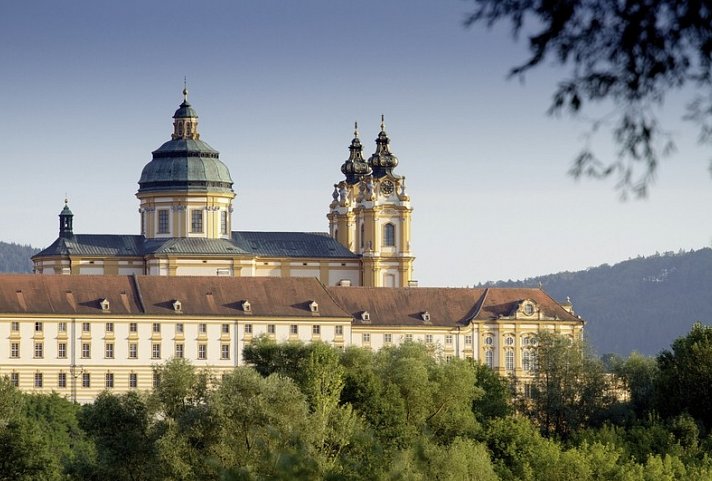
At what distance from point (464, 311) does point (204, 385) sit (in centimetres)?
7051

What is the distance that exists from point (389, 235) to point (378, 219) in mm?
1621

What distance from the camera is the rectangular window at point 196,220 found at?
157m

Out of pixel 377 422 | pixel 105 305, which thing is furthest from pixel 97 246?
pixel 377 422

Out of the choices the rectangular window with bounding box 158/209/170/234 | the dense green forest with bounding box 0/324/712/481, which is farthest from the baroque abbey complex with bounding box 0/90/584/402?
the dense green forest with bounding box 0/324/712/481

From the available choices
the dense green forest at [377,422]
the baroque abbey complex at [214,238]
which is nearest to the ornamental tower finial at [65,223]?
the baroque abbey complex at [214,238]

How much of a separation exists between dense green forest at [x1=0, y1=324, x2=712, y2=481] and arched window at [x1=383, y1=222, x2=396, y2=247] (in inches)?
1916

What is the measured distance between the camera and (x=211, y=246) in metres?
156

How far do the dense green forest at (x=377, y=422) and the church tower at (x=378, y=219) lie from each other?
154 ft

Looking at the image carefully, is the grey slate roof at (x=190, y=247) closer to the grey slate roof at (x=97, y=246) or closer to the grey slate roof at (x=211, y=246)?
the grey slate roof at (x=211, y=246)

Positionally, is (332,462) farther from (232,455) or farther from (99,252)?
(99,252)

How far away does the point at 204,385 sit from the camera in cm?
7344

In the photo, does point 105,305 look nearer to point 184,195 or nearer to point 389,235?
point 184,195

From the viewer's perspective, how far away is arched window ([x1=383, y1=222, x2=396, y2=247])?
163250mm

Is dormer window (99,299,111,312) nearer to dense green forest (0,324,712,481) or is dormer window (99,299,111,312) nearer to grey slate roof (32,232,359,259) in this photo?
dense green forest (0,324,712,481)
